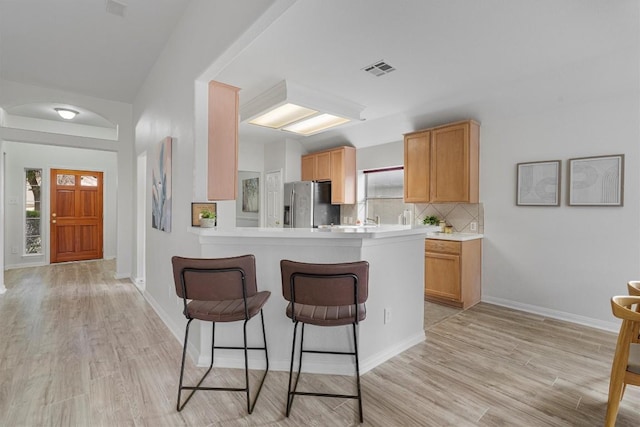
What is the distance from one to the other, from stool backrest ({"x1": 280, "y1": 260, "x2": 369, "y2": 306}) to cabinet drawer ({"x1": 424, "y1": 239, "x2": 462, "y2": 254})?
8.06 ft

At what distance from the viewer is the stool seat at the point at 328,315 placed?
1.90 meters

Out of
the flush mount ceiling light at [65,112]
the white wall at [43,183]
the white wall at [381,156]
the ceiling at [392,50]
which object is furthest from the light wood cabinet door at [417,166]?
the white wall at [43,183]

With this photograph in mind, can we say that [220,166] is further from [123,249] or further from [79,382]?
[123,249]

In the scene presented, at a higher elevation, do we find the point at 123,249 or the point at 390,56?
the point at 390,56

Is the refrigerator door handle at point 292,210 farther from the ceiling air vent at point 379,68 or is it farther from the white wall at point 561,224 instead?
the white wall at point 561,224

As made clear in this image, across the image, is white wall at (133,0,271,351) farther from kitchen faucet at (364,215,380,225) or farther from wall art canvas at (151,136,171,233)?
kitchen faucet at (364,215,380,225)

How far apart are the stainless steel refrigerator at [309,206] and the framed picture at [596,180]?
11.8ft

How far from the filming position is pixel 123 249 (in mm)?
5570

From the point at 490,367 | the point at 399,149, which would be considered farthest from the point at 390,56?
the point at 490,367

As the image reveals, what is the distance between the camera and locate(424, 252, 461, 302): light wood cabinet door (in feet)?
12.8

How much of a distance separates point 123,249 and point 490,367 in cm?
576

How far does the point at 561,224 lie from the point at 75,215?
8831 mm

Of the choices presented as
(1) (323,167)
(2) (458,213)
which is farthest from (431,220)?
(1) (323,167)

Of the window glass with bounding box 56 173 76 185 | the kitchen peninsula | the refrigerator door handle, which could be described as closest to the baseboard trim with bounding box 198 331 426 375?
the kitchen peninsula
